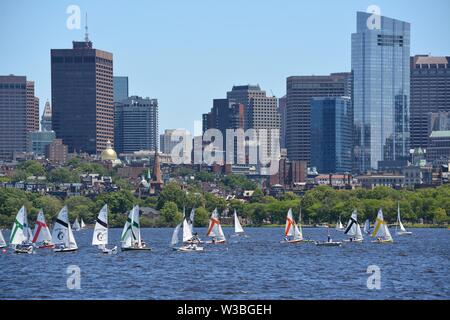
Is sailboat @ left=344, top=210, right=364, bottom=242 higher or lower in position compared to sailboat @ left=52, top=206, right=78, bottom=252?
lower

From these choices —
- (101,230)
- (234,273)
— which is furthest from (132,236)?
(234,273)

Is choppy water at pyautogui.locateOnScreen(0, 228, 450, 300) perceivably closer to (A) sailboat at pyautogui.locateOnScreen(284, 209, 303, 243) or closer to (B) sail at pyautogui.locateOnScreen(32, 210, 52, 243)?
(B) sail at pyautogui.locateOnScreen(32, 210, 52, 243)

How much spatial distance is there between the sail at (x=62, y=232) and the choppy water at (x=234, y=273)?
125 centimetres

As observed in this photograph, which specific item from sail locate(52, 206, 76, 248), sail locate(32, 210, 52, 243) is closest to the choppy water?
sail locate(52, 206, 76, 248)

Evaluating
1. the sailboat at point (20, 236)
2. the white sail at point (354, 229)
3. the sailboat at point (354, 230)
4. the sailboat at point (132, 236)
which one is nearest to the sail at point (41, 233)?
the sailboat at point (20, 236)

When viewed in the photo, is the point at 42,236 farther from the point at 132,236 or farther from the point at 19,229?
the point at 132,236

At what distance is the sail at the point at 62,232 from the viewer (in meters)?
119

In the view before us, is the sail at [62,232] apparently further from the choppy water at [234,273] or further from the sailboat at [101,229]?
the sailboat at [101,229]

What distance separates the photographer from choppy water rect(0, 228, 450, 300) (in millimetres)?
74500

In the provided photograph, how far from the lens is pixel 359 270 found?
9712 cm
